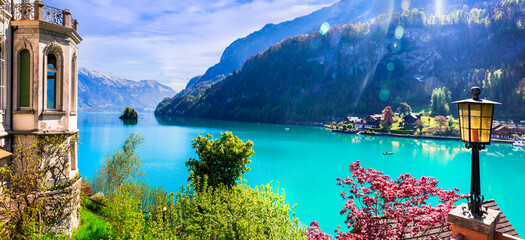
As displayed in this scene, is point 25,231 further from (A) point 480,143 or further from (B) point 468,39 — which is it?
(B) point 468,39

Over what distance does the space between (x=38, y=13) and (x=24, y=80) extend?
7.38ft

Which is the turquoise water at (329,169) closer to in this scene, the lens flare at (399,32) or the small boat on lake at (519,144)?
the small boat on lake at (519,144)

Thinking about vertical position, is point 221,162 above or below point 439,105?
below

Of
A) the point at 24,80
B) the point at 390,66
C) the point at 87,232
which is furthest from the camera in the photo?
the point at 390,66

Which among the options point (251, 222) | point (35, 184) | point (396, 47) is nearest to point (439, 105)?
point (396, 47)

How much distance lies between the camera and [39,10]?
379 inches

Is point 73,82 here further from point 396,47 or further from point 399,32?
point 399,32

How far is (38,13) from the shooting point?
9.62 meters

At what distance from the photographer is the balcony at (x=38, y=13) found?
9625mm

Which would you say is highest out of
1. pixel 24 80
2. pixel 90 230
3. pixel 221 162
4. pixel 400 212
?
pixel 24 80

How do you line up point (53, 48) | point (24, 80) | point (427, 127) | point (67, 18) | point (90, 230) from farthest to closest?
point (427, 127), point (90, 230), point (67, 18), point (53, 48), point (24, 80)

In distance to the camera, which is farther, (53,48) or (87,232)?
(87,232)

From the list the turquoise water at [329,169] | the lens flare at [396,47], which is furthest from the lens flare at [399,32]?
the turquoise water at [329,169]

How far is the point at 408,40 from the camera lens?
190875mm
